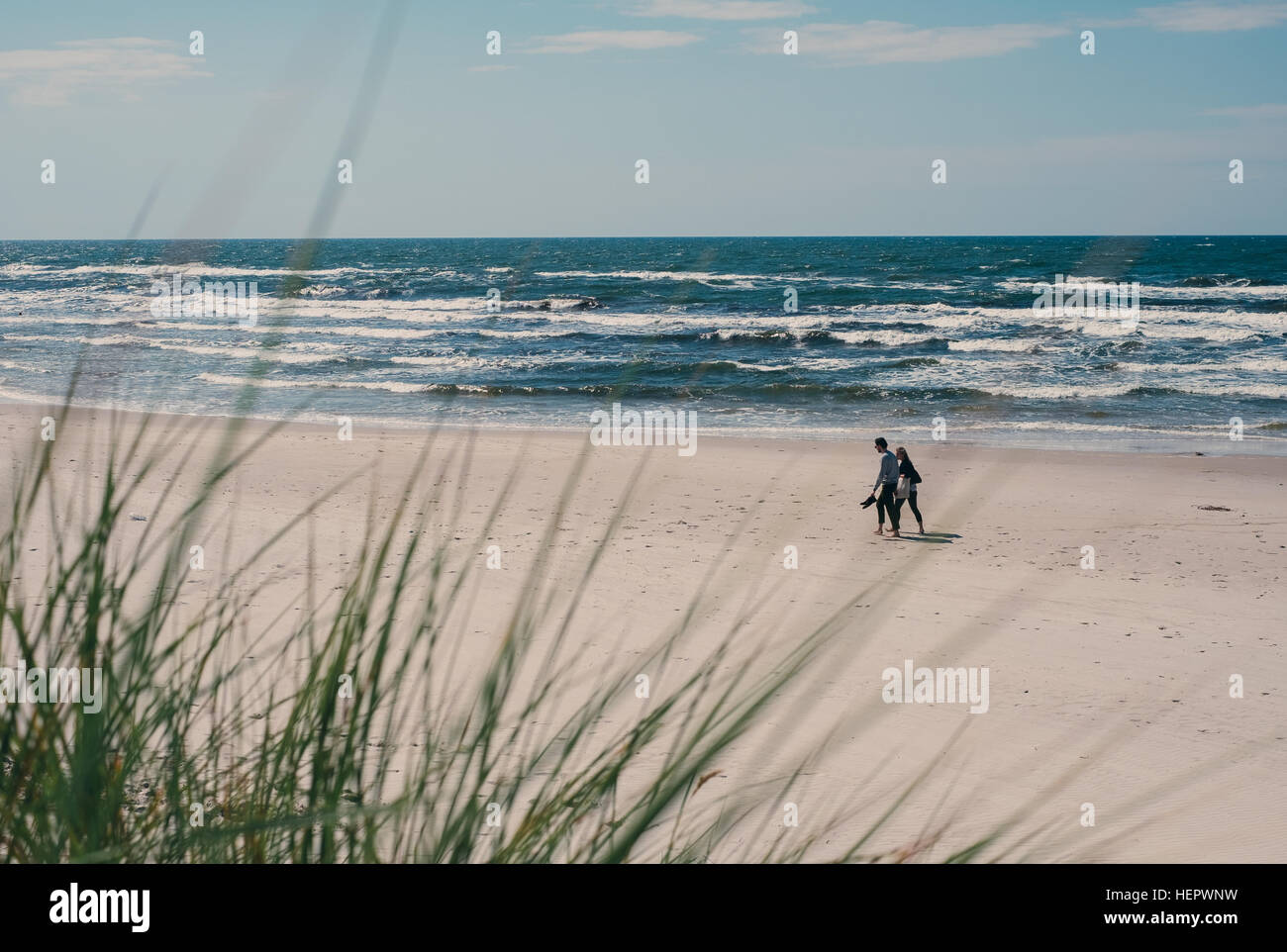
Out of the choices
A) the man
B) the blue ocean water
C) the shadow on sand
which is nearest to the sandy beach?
the shadow on sand

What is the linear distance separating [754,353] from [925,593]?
71.4 feet

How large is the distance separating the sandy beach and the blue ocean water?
34.9 inches

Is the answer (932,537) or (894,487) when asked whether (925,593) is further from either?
(932,537)

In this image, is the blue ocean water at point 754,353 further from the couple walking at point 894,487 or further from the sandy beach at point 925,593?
the couple walking at point 894,487

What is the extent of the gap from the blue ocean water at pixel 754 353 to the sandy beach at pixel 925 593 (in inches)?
34.9

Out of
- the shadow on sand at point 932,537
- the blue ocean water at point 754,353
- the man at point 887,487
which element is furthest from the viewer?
the blue ocean water at point 754,353

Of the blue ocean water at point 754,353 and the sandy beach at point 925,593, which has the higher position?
the blue ocean water at point 754,353

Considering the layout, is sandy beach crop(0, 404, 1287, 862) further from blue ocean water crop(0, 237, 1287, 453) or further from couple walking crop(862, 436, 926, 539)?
blue ocean water crop(0, 237, 1287, 453)

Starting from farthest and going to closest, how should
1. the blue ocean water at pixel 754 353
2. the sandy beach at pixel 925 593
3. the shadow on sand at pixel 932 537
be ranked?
the blue ocean water at pixel 754 353, the shadow on sand at pixel 932 537, the sandy beach at pixel 925 593

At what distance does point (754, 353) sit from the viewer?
30.4m

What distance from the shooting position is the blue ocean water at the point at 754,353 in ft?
56.3

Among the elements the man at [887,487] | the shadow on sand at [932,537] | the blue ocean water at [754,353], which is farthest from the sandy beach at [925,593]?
the blue ocean water at [754,353]

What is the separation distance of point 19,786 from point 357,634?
1.46 feet

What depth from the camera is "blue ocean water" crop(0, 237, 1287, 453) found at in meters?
17.2
